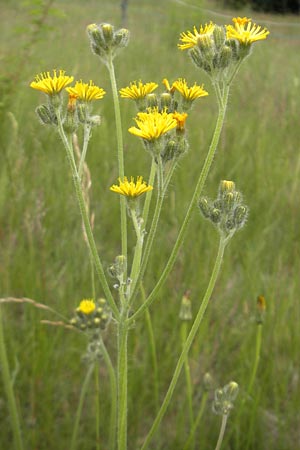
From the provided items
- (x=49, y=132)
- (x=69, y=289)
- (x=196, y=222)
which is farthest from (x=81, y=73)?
(x=69, y=289)

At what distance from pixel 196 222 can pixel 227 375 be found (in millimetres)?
808

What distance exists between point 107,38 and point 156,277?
1.14 meters

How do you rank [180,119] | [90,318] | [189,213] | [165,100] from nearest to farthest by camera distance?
[189,213], [180,119], [165,100], [90,318]

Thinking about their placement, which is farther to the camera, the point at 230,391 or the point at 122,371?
the point at 230,391

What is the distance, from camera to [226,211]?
1.24 meters

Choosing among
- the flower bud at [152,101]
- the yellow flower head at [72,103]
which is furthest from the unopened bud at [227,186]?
the yellow flower head at [72,103]

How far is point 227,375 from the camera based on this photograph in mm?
2004

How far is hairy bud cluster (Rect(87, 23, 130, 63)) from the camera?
1.36 meters

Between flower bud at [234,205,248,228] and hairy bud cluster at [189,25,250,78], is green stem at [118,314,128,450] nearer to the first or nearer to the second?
flower bud at [234,205,248,228]

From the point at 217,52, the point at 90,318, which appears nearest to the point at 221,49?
the point at 217,52

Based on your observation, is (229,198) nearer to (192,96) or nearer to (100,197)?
(192,96)

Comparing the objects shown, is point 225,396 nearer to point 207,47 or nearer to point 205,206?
point 205,206

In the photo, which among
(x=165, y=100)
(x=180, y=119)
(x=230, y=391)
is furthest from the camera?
(x=230, y=391)

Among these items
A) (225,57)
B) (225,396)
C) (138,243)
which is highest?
(225,57)
